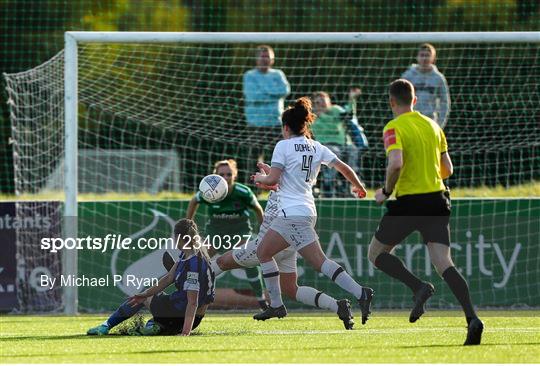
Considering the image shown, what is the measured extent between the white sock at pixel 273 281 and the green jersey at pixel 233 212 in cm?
272

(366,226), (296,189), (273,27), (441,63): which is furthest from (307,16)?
(296,189)

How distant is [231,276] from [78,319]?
7.82 feet

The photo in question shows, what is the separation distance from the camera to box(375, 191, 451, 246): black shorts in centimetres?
1093

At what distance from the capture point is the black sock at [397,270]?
11164 millimetres

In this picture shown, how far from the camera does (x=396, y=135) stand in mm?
10922

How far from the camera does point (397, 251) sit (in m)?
17.0

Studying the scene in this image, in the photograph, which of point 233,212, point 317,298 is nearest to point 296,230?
point 317,298

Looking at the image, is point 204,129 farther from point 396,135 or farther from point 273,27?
point 273,27

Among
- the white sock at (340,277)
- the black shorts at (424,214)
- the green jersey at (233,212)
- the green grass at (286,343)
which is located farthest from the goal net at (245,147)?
the black shorts at (424,214)

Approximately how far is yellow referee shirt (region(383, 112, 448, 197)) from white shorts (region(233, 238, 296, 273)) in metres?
2.41

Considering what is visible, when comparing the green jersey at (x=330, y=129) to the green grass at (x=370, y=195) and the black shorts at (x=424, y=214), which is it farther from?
the black shorts at (x=424, y=214)

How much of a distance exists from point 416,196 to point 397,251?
20.0 feet

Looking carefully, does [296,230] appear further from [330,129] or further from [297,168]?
[330,129]

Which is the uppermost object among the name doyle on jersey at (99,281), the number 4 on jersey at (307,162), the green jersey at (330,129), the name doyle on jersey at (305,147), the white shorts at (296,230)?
the name doyle on jersey at (305,147)
